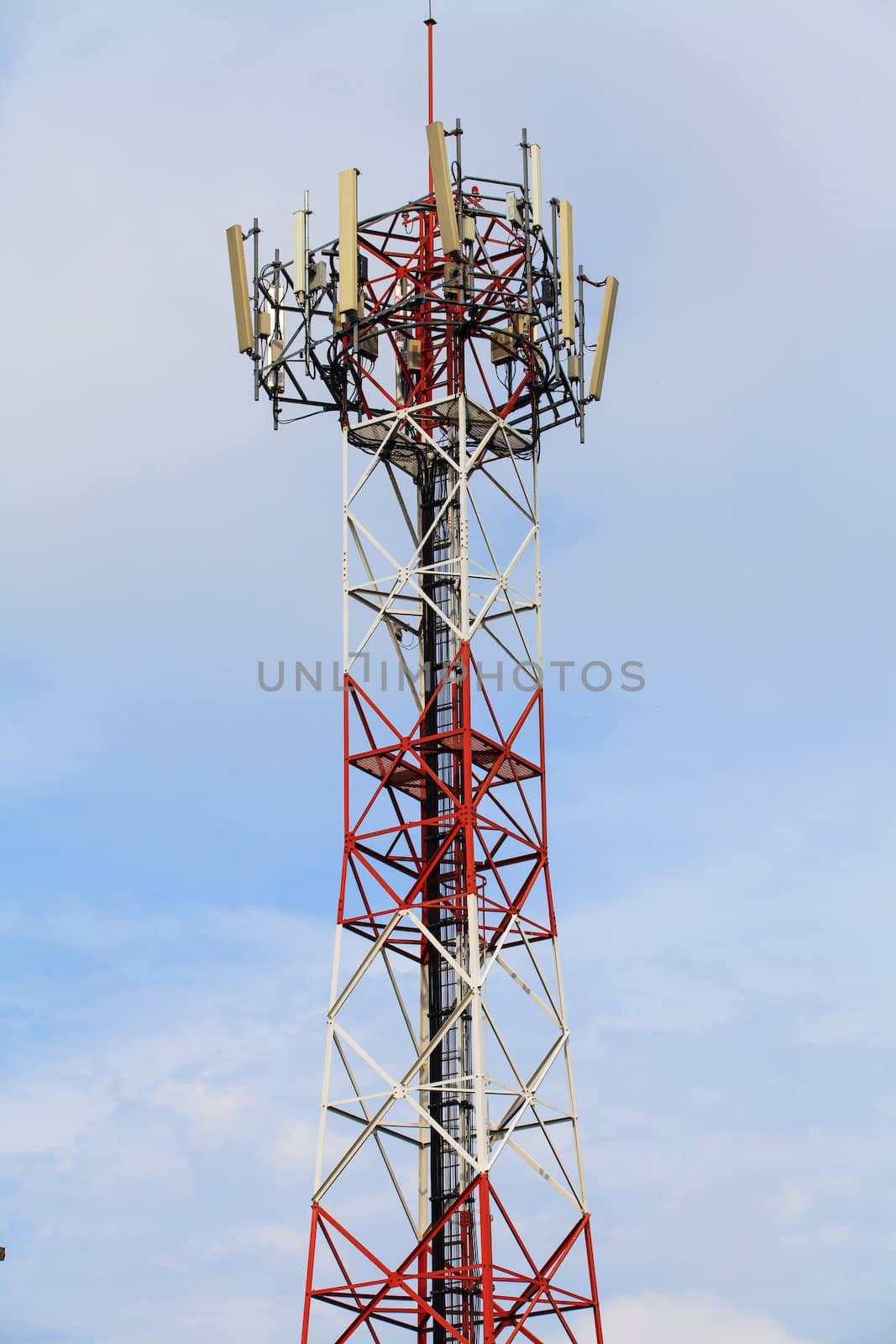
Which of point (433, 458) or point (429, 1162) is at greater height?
point (433, 458)

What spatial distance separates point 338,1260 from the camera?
85250 millimetres

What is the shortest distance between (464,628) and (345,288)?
42.7 ft

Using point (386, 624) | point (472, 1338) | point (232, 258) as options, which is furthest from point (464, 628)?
point (472, 1338)

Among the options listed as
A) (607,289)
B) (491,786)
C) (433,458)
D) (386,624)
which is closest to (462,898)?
(491,786)

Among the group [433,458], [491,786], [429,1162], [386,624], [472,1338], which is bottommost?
[472,1338]

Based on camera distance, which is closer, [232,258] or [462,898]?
[462,898]

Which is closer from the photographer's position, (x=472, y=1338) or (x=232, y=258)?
(x=472, y=1338)

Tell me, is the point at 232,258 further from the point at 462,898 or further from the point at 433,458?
the point at 462,898

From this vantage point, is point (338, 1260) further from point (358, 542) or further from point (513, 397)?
point (513, 397)

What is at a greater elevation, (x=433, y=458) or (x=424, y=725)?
(x=433, y=458)

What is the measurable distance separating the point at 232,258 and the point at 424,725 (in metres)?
19.1

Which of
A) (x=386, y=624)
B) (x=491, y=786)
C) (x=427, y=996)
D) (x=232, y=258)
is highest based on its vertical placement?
(x=232, y=258)

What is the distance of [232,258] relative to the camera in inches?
3757

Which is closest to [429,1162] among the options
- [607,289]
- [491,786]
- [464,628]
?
[491,786]
